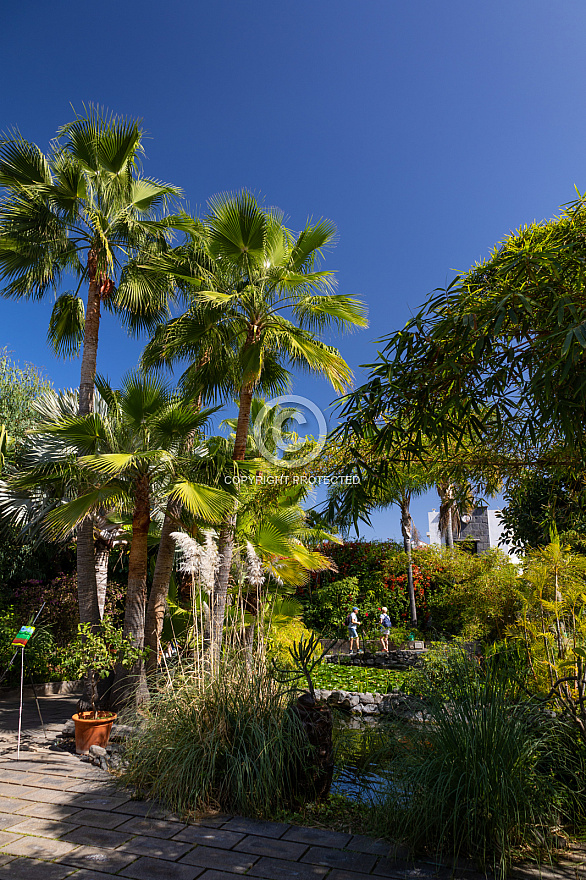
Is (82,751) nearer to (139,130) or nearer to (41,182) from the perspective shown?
(41,182)

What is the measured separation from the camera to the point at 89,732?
585 centimetres

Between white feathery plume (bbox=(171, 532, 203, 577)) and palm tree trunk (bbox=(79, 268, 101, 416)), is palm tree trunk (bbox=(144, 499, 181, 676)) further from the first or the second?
white feathery plume (bbox=(171, 532, 203, 577))

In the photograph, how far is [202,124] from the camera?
998 centimetres

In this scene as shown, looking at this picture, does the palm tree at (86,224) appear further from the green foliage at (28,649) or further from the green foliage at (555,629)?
the green foliage at (555,629)

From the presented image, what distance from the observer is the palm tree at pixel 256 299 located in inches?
280

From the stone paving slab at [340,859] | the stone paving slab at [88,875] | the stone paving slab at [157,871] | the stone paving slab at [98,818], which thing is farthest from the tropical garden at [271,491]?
the stone paving slab at [88,875]

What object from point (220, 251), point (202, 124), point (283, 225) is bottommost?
point (220, 251)

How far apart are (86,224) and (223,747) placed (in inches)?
278

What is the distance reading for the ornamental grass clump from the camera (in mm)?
3945

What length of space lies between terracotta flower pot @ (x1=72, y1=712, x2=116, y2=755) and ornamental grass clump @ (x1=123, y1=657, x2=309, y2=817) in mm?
1470

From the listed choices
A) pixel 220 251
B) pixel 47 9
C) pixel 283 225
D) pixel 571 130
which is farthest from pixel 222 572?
pixel 47 9

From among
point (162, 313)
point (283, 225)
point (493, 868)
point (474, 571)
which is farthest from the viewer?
point (474, 571)

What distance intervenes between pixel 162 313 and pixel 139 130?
2908 mm

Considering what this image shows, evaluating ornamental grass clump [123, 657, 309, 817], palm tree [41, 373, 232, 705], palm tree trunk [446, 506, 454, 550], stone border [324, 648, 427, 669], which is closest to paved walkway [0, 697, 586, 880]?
ornamental grass clump [123, 657, 309, 817]
